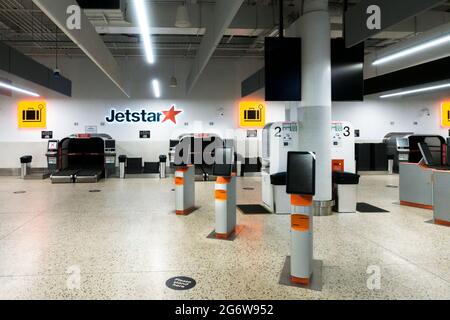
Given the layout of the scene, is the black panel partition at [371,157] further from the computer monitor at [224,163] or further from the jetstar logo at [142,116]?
the computer monitor at [224,163]

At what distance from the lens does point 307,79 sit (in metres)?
5.63

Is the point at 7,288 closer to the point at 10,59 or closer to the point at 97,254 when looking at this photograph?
the point at 97,254

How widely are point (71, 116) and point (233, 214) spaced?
10.3 metres

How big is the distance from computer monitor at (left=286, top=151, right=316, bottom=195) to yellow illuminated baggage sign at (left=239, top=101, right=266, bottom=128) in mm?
10291

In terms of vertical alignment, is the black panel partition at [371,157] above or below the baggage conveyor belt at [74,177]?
above

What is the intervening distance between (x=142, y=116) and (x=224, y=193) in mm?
9438

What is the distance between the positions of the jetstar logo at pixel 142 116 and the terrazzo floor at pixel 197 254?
6.69m

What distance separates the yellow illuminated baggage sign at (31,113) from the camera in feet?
40.9

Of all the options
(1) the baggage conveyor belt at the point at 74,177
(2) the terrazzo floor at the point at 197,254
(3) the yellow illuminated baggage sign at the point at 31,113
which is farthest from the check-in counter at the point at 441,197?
(3) the yellow illuminated baggage sign at the point at 31,113

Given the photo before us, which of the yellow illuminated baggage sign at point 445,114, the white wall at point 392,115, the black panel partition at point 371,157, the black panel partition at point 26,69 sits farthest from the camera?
the yellow illuminated baggage sign at point 445,114

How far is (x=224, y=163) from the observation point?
4430mm

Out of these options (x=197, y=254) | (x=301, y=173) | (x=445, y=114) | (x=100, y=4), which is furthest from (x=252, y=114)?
(x=301, y=173)

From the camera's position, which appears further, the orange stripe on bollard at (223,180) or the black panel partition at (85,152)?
the black panel partition at (85,152)

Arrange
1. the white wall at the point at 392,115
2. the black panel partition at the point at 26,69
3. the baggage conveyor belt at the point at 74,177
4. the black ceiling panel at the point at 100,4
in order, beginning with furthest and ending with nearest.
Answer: the white wall at the point at 392,115 → the baggage conveyor belt at the point at 74,177 → the black panel partition at the point at 26,69 → the black ceiling panel at the point at 100,4
